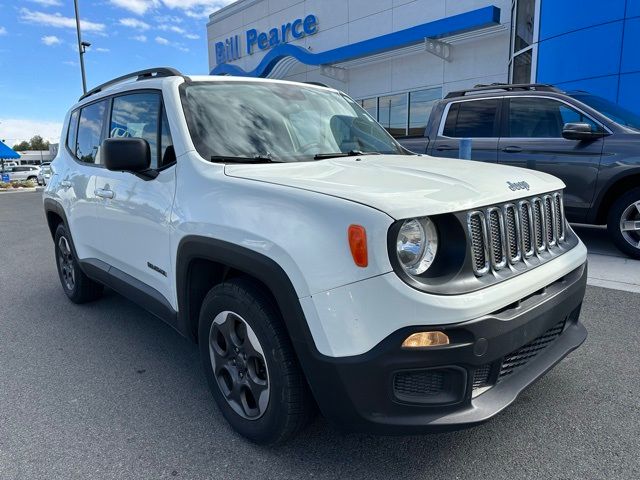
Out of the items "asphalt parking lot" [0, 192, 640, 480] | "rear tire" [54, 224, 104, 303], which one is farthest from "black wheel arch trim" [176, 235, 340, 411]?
"rear tire" [54, 224, 104, 303]

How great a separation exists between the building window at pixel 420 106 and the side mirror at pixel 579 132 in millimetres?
10103

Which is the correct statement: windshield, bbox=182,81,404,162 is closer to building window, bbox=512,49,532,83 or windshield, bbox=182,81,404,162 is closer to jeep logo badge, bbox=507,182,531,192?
jeep logo badge, bbox=507,182,531,192

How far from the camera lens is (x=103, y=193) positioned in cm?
343

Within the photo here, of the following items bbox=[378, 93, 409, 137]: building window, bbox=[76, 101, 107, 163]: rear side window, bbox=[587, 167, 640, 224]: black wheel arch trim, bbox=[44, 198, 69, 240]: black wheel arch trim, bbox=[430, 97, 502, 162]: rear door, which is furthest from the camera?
bbox=[378, 93, 409, 137]: building window

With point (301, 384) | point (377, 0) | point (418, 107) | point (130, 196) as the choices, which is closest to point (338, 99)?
point (130, 196)

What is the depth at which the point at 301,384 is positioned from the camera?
81.7 inches

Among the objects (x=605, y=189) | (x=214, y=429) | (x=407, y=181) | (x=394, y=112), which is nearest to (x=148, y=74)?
(x=407, y=181)

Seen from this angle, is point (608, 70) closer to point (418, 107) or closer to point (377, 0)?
point (418, 107)

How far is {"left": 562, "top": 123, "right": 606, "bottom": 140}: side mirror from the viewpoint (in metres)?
5.49

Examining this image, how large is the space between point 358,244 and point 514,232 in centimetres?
83

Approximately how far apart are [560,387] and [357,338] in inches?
66.9

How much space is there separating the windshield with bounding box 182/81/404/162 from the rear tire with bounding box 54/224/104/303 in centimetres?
225

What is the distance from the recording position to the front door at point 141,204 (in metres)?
2.75

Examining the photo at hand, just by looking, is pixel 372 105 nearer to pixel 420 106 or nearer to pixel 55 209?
pixel 420 106
